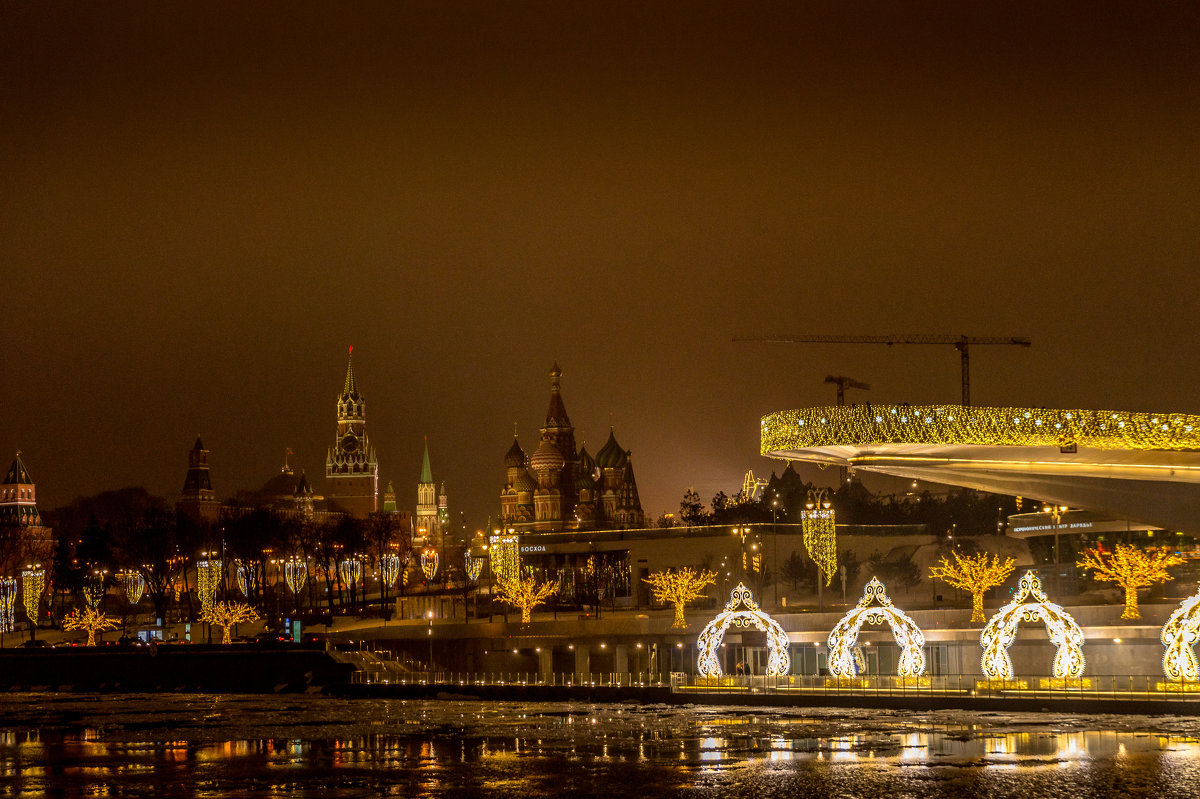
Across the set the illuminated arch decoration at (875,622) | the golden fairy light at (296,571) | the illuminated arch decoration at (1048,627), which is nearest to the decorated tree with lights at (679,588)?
the illuminated arch decoration at (875,622)

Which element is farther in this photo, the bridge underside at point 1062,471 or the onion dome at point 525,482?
the onion dome at point 525,482

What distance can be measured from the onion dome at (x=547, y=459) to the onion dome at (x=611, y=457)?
6543 millimetres

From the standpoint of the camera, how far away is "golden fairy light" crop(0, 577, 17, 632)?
356ft

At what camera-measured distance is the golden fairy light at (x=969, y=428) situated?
43.8m

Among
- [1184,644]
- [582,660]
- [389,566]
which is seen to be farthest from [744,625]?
[389,566]

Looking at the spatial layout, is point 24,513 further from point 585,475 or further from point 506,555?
point 506,555

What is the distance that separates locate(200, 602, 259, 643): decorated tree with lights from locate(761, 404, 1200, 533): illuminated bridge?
5570 centimetres

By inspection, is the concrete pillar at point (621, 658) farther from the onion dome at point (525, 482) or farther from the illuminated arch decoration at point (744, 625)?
the onion dome at point (525, 482)

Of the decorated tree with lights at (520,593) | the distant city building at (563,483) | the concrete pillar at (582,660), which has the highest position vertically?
the distant city building at (563,483)

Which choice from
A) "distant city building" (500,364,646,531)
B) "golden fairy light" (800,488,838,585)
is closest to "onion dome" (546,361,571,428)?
"distant city building" (500,364,646,531)

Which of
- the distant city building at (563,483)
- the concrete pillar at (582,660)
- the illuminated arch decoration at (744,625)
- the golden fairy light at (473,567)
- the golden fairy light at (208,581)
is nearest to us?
the illuminated arch decoration at (744,625)

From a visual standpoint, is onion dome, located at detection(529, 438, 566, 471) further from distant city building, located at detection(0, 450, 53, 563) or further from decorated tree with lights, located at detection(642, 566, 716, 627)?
decorated tree with lights, located at detection(642, 566, 716, 627)

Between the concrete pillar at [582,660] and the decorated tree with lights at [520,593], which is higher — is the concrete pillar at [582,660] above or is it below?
below

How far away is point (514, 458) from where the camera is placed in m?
172
